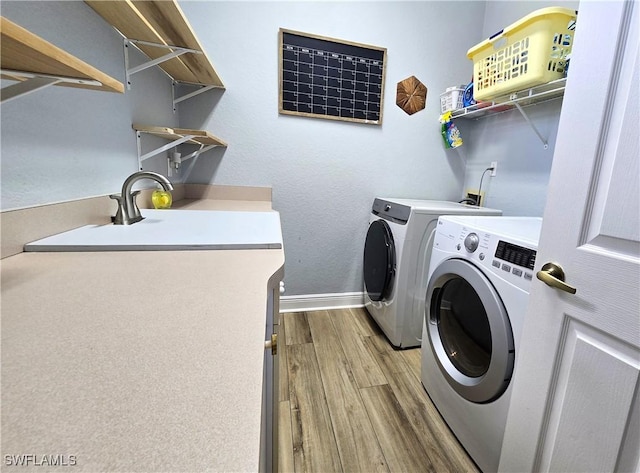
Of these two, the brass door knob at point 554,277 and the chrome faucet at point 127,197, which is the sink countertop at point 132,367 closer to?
the chrome faucet at point 127,197

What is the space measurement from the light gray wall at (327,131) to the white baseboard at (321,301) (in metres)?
0.06

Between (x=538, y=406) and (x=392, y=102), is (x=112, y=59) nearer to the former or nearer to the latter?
(x=392, y=102)

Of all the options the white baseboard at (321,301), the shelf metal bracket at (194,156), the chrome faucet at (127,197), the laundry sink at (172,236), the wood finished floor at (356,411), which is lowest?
the wood finished floor at (356,411)

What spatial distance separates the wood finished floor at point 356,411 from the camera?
1.20 m

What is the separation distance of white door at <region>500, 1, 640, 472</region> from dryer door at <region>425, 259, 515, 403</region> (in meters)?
0.16

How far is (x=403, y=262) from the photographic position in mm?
1817

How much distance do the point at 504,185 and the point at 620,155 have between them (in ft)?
5.17

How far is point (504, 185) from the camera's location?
205cm

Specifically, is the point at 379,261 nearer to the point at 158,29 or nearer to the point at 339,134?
the point at 339,134

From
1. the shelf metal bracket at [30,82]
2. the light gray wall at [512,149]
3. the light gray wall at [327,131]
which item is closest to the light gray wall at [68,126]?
the shelf metal bracket at [30,82]

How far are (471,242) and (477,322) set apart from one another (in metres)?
0.36

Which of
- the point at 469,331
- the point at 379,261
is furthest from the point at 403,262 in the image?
the point at 469,331

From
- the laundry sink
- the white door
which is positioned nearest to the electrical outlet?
the white door

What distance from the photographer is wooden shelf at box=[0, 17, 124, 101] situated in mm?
393
